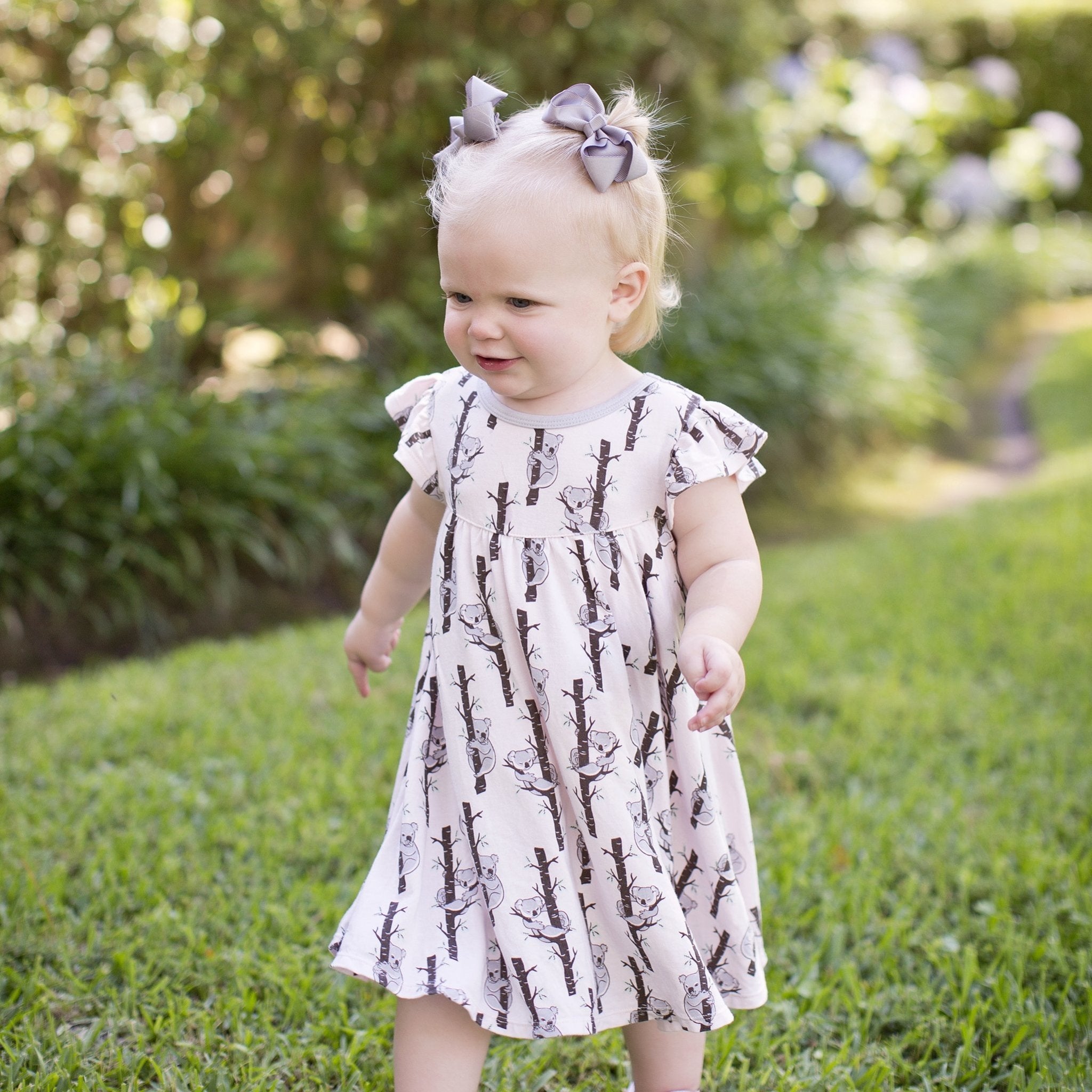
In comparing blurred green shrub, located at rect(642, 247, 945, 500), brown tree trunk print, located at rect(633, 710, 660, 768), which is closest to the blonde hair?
brown tree trunk print, located at rect(633, 710, 660, 768)

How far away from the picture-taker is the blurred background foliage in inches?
148

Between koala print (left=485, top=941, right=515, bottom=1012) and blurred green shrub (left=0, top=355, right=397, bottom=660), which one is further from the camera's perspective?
blurred green shrub (left=0, top=355, right=397, bottom=660)

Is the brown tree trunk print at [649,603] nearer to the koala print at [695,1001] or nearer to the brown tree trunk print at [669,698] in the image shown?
the brown tree trunk print at [669,698]

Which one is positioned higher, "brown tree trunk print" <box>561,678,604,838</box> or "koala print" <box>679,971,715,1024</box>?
"brown tree trunk print" <box>561,678,604,838</box>

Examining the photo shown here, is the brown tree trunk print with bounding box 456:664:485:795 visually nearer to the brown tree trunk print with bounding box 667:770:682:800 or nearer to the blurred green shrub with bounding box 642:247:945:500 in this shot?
the brown tree trunk print with bounding box 667:770:682:800

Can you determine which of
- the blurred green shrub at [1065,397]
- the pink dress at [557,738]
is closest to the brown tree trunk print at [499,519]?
the pink dress at [557,738]

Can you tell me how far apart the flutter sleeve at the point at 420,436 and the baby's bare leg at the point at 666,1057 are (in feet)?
2.76

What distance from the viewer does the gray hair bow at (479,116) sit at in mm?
1448

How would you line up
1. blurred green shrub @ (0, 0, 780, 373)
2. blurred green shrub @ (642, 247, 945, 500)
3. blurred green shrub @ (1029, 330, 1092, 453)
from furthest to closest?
blurred green shrub @ (1029, 330, 1092, 453) → blurred green shrub @ (642, 247, 945, 500) → blurred green shrub @ (0, 0, 780, 373)

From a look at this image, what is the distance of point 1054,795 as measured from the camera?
2.64 m

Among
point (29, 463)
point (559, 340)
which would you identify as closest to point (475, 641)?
point (559, 340)

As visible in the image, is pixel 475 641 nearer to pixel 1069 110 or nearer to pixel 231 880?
pixel 231 880

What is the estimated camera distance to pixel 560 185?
138 centimetres

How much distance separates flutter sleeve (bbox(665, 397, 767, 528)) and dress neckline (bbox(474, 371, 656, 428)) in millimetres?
82
